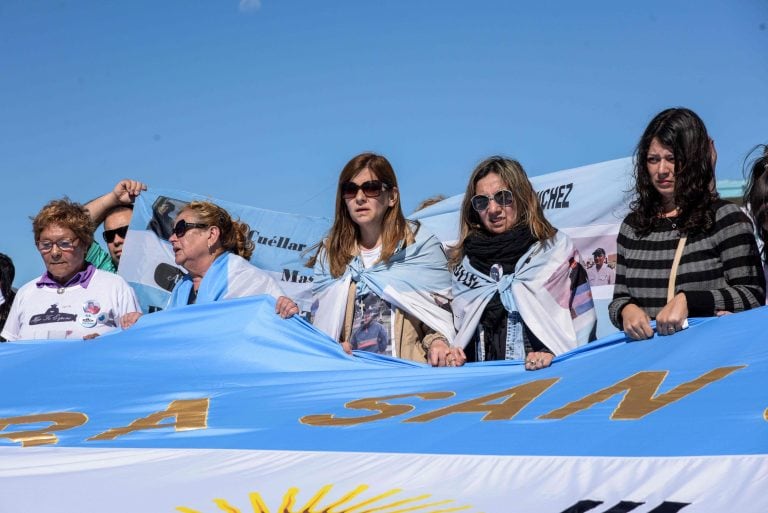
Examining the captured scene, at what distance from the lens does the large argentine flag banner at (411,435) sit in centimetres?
283

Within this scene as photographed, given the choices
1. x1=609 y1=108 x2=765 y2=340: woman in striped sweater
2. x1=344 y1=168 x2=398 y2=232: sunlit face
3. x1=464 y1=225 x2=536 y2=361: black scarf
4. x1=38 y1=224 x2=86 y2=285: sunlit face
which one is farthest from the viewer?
x1=38 y1=224 x2=86 y2=285: sunlit face

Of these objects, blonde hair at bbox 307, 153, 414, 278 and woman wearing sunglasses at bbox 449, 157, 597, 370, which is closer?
woman wearing sunglasses at bbox 449, 157, 597, 370

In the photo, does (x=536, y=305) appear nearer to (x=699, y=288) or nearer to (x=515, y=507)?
(x=699, y=288)

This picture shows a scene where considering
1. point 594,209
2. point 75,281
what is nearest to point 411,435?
point 75,281

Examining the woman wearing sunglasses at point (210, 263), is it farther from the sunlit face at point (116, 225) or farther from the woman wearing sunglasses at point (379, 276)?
the sunlit face at point (116, 225)

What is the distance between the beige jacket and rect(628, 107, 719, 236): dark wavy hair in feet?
4.02

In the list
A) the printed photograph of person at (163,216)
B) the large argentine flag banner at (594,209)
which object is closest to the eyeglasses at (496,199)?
the large argentine flag banner at (594,209)

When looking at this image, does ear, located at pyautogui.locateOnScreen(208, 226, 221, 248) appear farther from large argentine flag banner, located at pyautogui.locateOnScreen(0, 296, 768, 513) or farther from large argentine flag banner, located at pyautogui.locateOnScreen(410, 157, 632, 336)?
large argentine flag banner, located at pyautogui.locateOnScreen(410, 157, 632, 336)

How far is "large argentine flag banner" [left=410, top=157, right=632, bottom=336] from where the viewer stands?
724cm

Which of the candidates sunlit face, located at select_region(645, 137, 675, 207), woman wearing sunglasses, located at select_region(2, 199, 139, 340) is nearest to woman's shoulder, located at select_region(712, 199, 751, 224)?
sunlit face, located at select_region(645, 137, 675, 207)

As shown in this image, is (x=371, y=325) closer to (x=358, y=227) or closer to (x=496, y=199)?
(x=358, y=227)

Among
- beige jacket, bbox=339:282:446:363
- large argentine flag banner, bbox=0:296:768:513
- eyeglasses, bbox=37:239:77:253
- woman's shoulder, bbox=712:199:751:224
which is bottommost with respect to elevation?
large argentine flag banner, bbox=0:296:768:513

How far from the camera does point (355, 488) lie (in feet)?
9.93

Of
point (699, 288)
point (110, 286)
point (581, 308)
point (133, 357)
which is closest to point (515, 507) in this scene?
point (699, 288)
